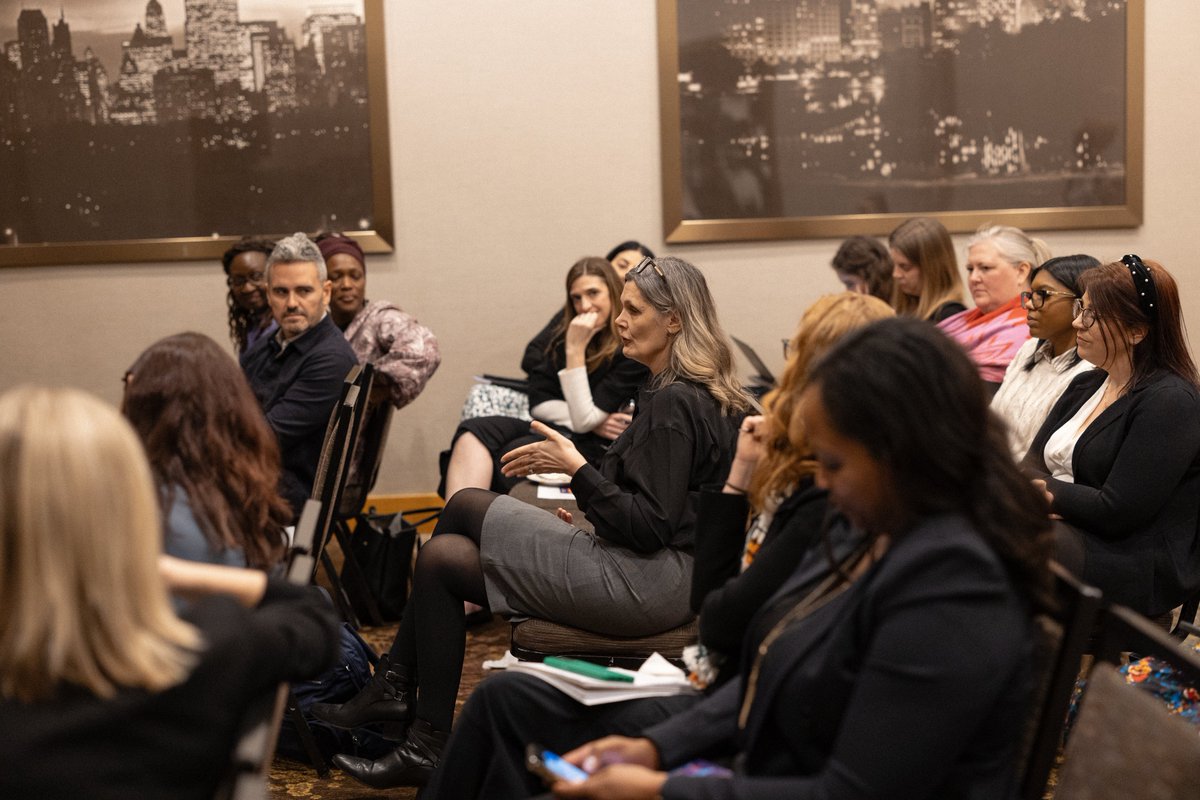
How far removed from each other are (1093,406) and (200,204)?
419 cm

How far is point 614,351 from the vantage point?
455cm

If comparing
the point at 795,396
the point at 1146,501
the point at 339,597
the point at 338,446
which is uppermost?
the point at 795,396

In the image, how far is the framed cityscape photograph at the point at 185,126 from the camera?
221 inches

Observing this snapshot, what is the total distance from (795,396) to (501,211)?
403cm

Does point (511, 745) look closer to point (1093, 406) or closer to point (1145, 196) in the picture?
point (1093, 406)

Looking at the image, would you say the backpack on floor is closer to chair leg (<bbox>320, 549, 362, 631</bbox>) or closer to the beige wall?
chair leg (<bbox>320, 549, 362, 631</bbox>)

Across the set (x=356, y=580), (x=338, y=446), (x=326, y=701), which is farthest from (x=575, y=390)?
(x=326, y=701)

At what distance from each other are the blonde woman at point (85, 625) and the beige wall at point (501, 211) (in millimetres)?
4586

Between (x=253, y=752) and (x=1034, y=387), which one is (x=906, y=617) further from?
(x=1034, y=387)

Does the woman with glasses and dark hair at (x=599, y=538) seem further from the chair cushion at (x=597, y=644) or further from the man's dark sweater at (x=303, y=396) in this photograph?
the man's dark sweater at (x=303, y=396)

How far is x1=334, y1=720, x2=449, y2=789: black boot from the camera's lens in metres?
2.81

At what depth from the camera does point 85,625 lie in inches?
50.7

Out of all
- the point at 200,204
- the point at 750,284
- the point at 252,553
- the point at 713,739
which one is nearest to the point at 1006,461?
the point at 713,739

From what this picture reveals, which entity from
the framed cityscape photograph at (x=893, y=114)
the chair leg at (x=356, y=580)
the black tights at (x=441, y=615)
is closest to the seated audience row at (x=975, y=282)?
the framed cityscape photograph at (x=893, y=114)
